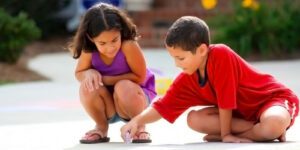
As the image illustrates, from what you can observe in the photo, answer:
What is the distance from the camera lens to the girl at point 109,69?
15.7ft

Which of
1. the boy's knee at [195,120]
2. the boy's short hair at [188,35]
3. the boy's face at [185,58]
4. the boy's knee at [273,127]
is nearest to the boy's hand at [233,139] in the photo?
the boy's knee at [273,127]

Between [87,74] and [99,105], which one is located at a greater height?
[87,74]

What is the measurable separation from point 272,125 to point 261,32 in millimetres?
8295

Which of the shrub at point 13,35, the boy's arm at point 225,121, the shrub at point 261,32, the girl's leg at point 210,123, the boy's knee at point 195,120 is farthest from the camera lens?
the shrub at point 261,32

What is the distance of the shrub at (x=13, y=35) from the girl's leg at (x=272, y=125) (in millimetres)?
7129

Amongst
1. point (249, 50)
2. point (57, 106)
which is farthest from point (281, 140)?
point (249, 50)

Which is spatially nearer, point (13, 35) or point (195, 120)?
point (195, 120)

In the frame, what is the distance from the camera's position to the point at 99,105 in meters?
4.95

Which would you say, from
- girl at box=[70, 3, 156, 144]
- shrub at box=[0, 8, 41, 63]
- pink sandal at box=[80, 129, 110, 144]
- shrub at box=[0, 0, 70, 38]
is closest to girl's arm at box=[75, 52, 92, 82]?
girl at box=[70, 3, 156, 144]

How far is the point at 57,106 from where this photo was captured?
302 inches

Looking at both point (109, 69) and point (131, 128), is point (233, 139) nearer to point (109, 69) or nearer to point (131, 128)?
point (131, 128)

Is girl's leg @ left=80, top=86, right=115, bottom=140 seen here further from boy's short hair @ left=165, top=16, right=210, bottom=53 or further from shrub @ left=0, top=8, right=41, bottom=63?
shrub @ left=0, top=8, right=41, bottom=63

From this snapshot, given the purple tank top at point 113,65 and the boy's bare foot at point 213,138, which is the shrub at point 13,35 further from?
the boy's bare foot at point 213,138

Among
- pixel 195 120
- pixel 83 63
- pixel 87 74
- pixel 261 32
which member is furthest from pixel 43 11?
pixel 195 120
